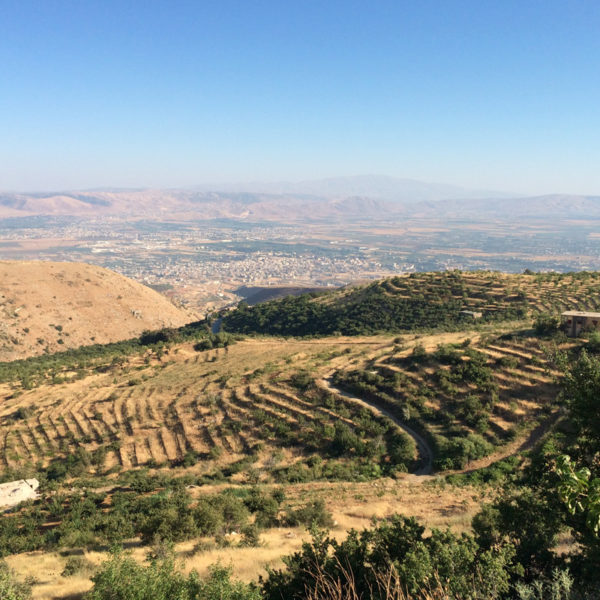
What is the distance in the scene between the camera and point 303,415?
22625 millimetres

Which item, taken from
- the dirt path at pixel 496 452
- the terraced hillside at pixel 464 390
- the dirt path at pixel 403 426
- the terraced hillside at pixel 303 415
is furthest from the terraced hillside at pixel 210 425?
the terraced hillside at pixel 464 390

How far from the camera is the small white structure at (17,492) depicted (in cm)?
1842

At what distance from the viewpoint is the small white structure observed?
18422mm

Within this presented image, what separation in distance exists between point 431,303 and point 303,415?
82.0 ft

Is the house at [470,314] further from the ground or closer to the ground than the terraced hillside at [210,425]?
further from the ground

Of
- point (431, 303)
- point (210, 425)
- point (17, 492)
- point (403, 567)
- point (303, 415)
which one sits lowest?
point (17, 492)

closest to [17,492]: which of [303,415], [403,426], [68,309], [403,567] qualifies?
[303,415]

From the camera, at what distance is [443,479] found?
16453mm

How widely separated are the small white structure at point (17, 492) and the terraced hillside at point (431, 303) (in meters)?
28.8

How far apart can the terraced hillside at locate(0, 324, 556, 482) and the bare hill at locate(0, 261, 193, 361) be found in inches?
1350

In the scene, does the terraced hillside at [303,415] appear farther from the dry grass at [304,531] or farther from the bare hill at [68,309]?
the bare hill at [68,309]

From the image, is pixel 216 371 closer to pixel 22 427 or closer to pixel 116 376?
pixel 116 376

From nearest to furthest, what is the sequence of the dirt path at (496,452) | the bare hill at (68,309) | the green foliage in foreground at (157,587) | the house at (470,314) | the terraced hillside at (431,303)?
the green foliage in foreground at (157,587), the dirt path at (496,452), the terraced hillside at (431,303), the house at (470,314), the bare hill at (68,309)

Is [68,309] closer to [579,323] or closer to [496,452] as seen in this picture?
[496,452]
